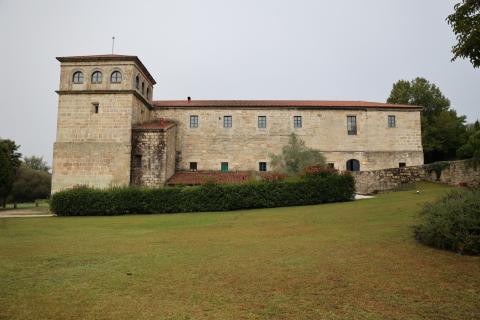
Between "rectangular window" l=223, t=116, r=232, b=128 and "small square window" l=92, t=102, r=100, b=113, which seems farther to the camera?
"rectangular window" l=223, t=116, r=232, b=128

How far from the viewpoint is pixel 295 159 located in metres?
28.9

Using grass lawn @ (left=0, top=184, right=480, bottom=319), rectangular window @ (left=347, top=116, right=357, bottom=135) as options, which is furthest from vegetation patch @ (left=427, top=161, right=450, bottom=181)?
grass lawn @ (left=0, top=184, right=480, bottom=319)

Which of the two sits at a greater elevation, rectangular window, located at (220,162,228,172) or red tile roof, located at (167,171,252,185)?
rectangular window, located at (220,162,228,172)

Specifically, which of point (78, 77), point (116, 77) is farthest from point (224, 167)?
point (78, 77)

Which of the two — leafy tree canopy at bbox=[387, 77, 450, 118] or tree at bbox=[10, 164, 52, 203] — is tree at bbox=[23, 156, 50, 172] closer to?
tree at bbox=[10, 164, 52, 203]

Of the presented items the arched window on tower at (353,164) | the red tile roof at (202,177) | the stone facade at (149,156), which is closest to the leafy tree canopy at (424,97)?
the arched window on tower at (353,164)

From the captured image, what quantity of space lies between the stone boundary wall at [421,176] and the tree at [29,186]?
4982 cm

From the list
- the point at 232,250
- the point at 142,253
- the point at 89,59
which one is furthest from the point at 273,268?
the point at 89,59

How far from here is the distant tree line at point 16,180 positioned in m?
39.3

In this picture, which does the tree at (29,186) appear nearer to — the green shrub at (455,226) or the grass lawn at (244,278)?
the grass lawn at (244,278)

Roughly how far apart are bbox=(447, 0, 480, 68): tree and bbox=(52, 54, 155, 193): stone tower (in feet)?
77.7

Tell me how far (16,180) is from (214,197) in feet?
148

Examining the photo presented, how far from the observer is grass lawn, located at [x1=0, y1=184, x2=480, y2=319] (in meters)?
4.48

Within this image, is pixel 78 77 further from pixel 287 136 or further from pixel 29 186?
pixel 29 186
